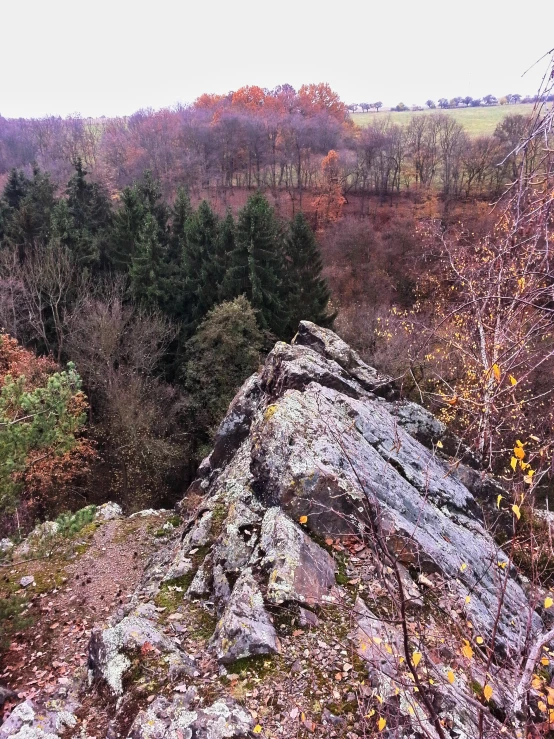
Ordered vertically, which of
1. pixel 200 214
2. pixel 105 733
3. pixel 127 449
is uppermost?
pixel 200 214

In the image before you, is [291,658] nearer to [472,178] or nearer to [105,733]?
[105,733]

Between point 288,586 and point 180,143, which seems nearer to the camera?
point 288,586

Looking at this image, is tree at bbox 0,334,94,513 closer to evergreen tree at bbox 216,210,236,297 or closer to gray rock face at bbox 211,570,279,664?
gray rock face at bbox 211,570,279,664

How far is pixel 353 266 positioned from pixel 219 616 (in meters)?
33.1

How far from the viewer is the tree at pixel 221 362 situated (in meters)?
22.0

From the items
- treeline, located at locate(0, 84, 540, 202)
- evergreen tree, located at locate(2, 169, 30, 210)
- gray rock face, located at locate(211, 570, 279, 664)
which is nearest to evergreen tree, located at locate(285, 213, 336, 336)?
evergreen tree, located at locate(2, 169, 30, 210)

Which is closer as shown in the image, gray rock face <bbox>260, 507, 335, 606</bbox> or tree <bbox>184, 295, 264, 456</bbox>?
gray rock face <bbox>260, 507, 335, 606</bbox>

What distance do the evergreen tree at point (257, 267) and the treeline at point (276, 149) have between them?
27.1m

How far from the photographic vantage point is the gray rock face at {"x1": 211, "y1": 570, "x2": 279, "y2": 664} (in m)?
4.93

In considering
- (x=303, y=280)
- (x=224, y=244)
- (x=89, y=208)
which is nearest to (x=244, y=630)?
(x=224, y=244)

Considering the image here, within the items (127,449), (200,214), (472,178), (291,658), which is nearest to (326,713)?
(291,658)

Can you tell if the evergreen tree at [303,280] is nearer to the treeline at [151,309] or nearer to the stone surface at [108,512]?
the treeline at [151,309]

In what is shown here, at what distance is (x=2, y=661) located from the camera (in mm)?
7699

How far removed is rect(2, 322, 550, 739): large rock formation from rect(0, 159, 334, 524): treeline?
42.8 ft
